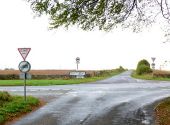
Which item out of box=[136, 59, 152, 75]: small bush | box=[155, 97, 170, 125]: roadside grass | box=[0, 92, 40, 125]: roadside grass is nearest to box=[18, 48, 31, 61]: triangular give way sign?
box=[0, 92, 40, 125]: roadside grass

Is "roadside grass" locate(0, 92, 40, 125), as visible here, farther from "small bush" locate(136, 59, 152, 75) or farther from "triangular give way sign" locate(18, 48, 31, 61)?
"small bush" locate(136, 59, 152, 75)

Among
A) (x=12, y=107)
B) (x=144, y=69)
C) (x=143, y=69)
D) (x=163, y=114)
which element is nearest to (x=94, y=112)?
(x=163, y=114)

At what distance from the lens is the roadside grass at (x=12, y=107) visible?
20.7 metres

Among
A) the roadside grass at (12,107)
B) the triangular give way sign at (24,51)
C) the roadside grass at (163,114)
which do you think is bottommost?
the roadside grass at (163,114)

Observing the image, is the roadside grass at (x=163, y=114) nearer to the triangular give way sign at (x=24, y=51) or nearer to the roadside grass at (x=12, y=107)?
the roadside grass at (x=12, y=107)

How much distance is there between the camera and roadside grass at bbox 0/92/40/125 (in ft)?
67.8

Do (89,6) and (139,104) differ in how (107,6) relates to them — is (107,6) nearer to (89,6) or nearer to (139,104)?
(89,6)

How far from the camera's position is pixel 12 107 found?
2291 cm

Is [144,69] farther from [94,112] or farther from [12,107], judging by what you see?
[94,112]

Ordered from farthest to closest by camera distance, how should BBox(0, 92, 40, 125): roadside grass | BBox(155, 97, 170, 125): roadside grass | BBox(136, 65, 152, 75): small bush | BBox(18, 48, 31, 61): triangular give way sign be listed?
1. BBox(136, 65, 152, 75): small bush
2. BBox(18, 48, 31, 61): triangular give way sign
3. BBox(0, 92, 40, 125): roadside grass
4. BBox(155, 97, 170, 125): roadside grass

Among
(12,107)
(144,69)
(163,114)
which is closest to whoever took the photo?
(163,114)

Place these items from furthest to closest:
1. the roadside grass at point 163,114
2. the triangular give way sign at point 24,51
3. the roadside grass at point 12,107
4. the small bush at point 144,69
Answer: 1. the small bush at point 144,69
2. the triangular give way sign at point 24,51
3. the roadside grass at point 12,107
4. the roadside grass at point 163,114

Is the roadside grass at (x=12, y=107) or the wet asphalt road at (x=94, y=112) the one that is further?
the roadside grass at (x=12, y=107)

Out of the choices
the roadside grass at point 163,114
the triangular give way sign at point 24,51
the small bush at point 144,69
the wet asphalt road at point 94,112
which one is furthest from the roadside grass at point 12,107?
the small bush at point 144,69
